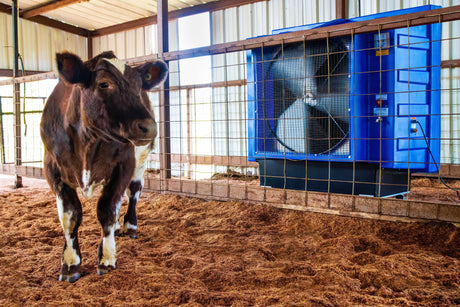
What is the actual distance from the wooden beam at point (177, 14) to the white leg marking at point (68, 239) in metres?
9.13

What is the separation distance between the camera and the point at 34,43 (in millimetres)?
12828

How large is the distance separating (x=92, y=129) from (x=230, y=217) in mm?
1998

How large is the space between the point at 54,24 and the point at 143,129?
13313 millimetres

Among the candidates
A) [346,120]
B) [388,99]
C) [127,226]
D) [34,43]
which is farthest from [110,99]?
[34,43]

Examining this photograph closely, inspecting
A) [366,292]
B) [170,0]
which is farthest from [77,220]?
[170,0]

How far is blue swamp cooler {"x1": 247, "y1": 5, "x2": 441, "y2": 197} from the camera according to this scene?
12.3 ft

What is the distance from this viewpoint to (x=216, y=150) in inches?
426

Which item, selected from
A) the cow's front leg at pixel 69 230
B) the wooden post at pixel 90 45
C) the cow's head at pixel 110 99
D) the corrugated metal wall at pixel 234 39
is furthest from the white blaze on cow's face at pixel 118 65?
the wooden post at pixel 90 45

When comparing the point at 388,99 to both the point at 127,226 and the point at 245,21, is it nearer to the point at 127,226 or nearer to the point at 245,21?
the point at 127,226

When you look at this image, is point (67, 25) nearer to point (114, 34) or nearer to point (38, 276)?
point (114, 34)

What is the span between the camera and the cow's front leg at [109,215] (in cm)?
274

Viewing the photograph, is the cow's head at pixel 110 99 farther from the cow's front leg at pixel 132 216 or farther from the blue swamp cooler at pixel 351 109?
the blue swamp cooler at pixel 351 109

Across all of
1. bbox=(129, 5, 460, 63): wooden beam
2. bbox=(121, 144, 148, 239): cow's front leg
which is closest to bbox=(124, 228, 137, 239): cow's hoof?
bbox=(121, 144, 148, 239): cow's front leg

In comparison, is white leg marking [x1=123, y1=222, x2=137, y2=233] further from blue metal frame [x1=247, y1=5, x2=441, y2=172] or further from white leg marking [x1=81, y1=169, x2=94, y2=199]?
blue metal frame [x1=247, y1=5, x2=441, y2=172]
